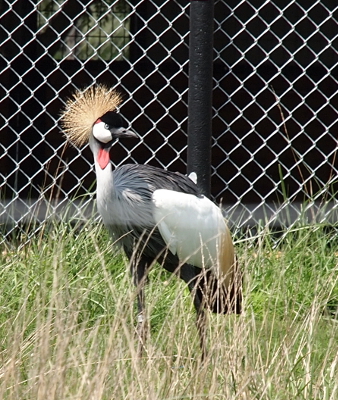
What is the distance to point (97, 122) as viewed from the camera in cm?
293

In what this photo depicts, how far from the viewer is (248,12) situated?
6.25 meters

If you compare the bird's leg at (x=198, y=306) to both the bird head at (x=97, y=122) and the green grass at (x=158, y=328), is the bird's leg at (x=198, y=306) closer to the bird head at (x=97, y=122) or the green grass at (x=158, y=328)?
the green grass at (x=158, y=328)

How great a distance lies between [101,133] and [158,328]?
28.0 inches

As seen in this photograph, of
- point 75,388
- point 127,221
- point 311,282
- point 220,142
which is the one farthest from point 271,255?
point 220,142

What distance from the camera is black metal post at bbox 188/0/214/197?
2.76 meters

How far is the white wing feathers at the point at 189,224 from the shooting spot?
2855mm

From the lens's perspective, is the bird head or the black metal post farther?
the bird head

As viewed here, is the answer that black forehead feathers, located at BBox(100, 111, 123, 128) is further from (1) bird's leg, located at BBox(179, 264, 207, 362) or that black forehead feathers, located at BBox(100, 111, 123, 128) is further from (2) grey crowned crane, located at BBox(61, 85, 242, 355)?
(1) bird's leg, located at BBox(179, 264, 207, 362)

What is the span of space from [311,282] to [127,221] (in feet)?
2.43

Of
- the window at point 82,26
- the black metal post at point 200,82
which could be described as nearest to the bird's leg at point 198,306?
the black metal post at point 200,82

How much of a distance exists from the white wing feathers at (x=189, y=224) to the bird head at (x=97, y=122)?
0.79 feet

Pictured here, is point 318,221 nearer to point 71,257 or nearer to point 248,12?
point 71,257

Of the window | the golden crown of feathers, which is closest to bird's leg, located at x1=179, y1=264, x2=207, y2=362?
the golden crown of feathers

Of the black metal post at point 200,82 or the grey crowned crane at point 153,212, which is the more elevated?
the black metal post at point 200,82
